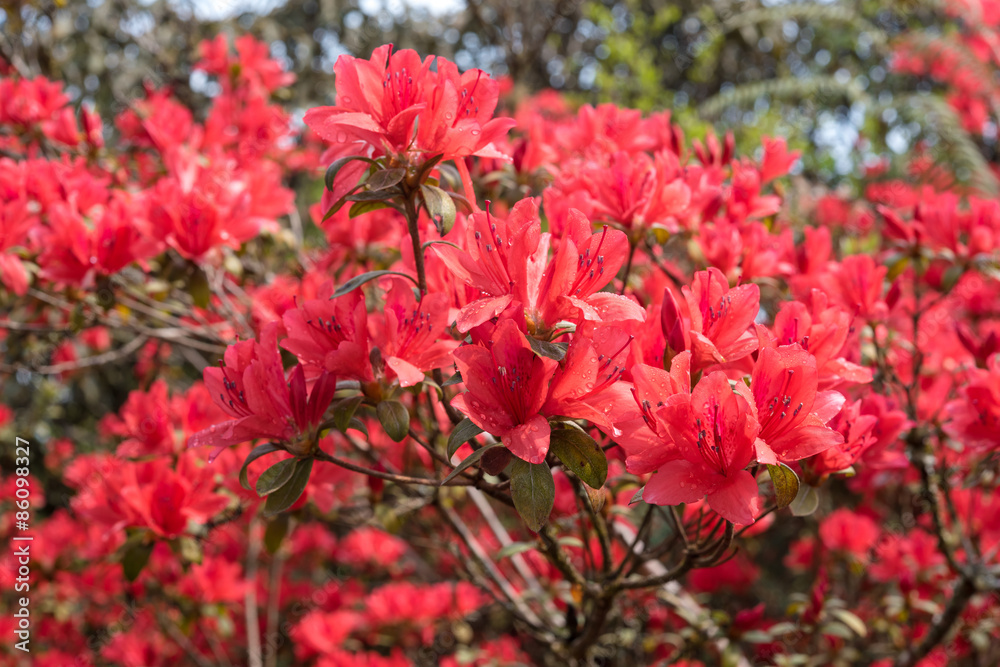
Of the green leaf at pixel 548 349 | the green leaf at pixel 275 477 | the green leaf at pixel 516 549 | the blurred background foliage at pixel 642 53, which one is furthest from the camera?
the blurred background foliage at pixel 642 53

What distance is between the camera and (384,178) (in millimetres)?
1008

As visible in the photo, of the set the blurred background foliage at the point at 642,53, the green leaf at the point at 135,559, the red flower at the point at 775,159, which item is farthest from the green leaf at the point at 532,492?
the blurred background foliage at the point at 642,53

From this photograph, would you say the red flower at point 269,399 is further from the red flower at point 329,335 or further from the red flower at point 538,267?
the red flower at point 538,267

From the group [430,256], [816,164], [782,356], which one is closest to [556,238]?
[430,256]

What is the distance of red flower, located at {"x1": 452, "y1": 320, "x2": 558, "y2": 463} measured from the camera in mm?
878

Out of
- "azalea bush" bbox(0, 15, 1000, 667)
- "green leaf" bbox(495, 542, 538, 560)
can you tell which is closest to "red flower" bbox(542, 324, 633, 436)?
"azalea bush" bbox(0, 15, 1000, 667)

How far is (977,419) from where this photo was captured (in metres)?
1.37

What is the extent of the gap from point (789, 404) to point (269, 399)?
74cm

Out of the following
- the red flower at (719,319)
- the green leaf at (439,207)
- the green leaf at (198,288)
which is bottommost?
the green leaf at (198,288)

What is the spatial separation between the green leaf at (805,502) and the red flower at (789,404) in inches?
8.3

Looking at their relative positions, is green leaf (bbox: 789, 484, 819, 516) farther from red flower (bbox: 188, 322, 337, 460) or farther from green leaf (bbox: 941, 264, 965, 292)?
green leaf (bbox: 941, 264, 965, 292)

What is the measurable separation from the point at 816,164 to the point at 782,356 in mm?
4429

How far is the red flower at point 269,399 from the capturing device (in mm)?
995

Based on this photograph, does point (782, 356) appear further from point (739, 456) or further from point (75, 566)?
point (75, 566)
